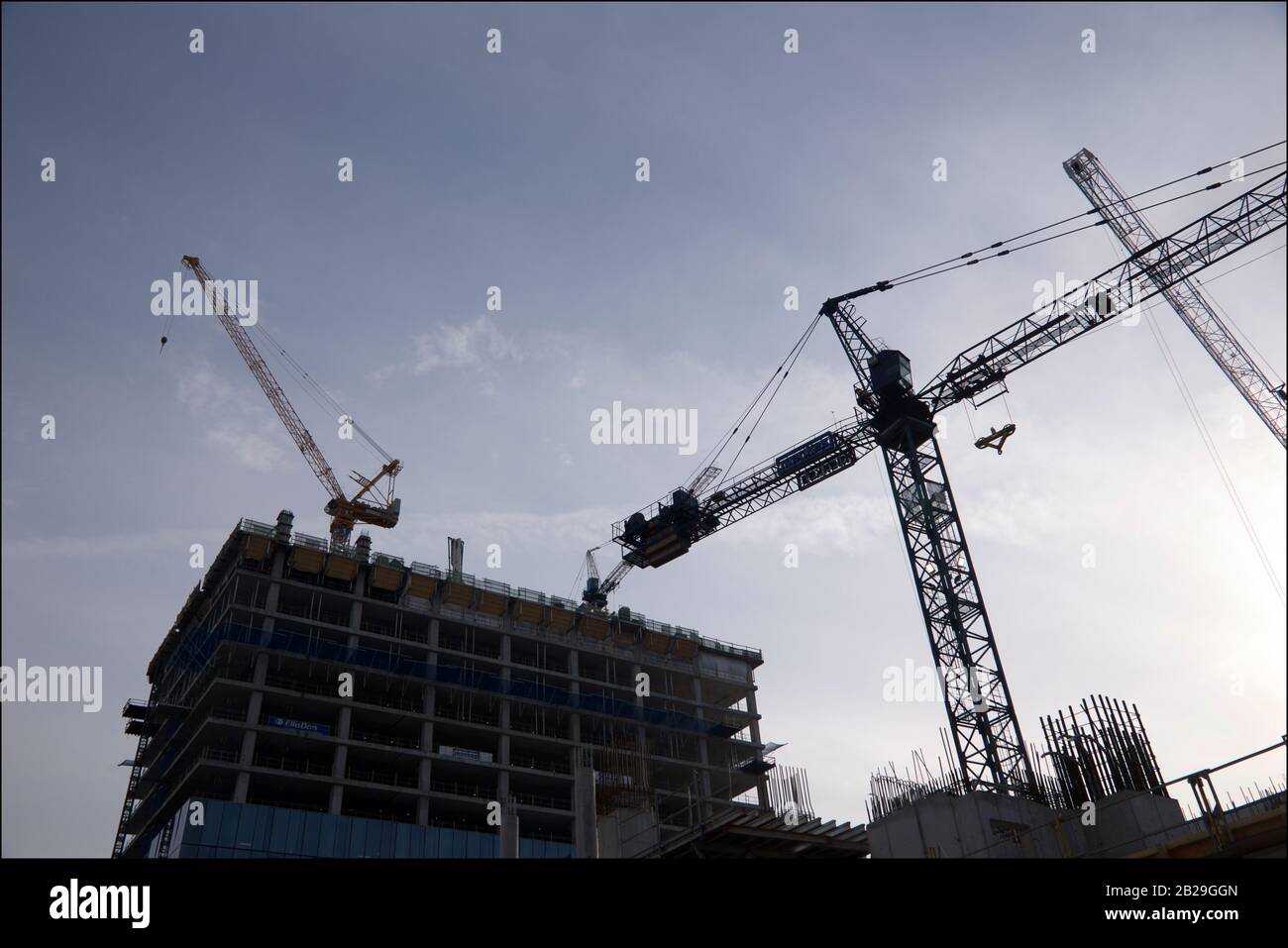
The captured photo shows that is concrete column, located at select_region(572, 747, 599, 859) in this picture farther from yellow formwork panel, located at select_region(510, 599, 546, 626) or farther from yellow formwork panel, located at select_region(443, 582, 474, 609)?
yellow formwork panel, located at select_region(510, 599, 546, 626)

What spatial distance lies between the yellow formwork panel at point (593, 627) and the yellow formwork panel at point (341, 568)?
71.9 ft

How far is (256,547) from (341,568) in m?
7.03

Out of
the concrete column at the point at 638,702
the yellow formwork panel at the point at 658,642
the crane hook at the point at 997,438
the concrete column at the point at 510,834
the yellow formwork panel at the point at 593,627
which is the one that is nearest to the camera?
the concrete column at the point at 510,834

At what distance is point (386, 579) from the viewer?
81.9 metres

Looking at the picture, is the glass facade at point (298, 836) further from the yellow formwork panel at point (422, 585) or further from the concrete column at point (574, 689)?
the yellow formwork panel at point (422, 585)

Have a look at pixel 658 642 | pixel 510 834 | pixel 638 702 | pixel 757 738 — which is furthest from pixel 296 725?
pixel 510 834

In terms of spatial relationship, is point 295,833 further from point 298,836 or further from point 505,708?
point 505,708

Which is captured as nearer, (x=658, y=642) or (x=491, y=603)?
(x=491, y=603)

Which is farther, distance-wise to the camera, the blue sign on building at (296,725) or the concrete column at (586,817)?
the blue sign on building at (296,725)

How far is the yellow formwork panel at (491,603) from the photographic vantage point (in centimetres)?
8588

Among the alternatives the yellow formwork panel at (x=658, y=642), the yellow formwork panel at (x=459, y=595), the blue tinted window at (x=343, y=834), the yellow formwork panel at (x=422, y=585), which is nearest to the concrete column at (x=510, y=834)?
the blue tinted window at (x=343, y=834)
